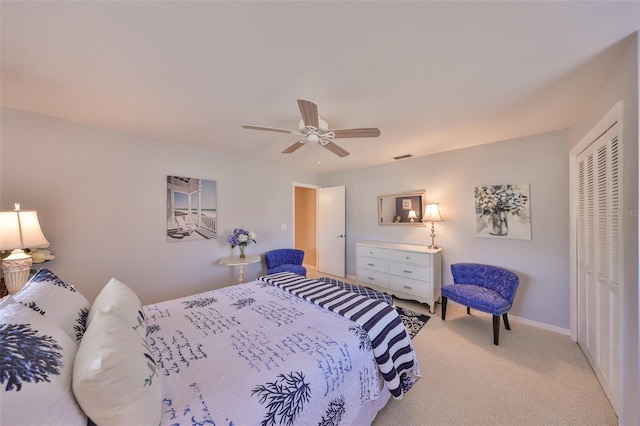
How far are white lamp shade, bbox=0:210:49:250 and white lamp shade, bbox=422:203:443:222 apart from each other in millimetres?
4131

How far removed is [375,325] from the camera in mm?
1499

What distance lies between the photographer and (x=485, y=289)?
2705 mm

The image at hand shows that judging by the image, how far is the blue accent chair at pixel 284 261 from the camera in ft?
11.9

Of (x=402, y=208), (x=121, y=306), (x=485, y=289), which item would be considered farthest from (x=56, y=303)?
(x=402, y=208)

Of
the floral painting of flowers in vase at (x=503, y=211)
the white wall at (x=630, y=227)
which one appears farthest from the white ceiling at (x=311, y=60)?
the floral painting of flowers in vase at (x=503, y=211)

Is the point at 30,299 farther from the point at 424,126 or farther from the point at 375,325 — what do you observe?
the point at 424,126

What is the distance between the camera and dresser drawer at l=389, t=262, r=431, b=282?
316 centimetres

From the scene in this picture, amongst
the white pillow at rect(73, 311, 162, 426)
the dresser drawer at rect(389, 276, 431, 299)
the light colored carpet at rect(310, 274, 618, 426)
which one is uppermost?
the white pillow at rect(73, 311, 162, 426)

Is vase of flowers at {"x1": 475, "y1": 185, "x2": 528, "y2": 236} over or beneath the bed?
over

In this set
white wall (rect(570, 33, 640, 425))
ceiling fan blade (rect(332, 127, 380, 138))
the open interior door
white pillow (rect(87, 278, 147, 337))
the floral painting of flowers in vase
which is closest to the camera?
white pillow (rect(87, 278, 147, 337))

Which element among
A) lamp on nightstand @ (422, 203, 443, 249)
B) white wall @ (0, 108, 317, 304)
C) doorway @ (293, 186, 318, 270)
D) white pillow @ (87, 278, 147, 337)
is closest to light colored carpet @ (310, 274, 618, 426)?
lamp on nightstand @ (422, 203, 443, 249)

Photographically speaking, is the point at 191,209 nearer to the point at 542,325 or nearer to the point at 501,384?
the point at 501,384

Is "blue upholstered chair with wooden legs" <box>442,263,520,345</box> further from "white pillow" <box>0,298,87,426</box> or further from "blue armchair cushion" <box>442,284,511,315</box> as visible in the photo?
"white pillow" <box>0,298,87,426</box>

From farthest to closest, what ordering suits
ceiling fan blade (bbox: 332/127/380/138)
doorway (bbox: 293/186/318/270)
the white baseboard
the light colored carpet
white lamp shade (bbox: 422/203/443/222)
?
doorway (bbox: 293/186/318/270) → white lamp shade (bbox: 422/203/443/222) → the white baseboard → ceiling fan blade (bbox: 332/127/380/138) → the light colored carpet
